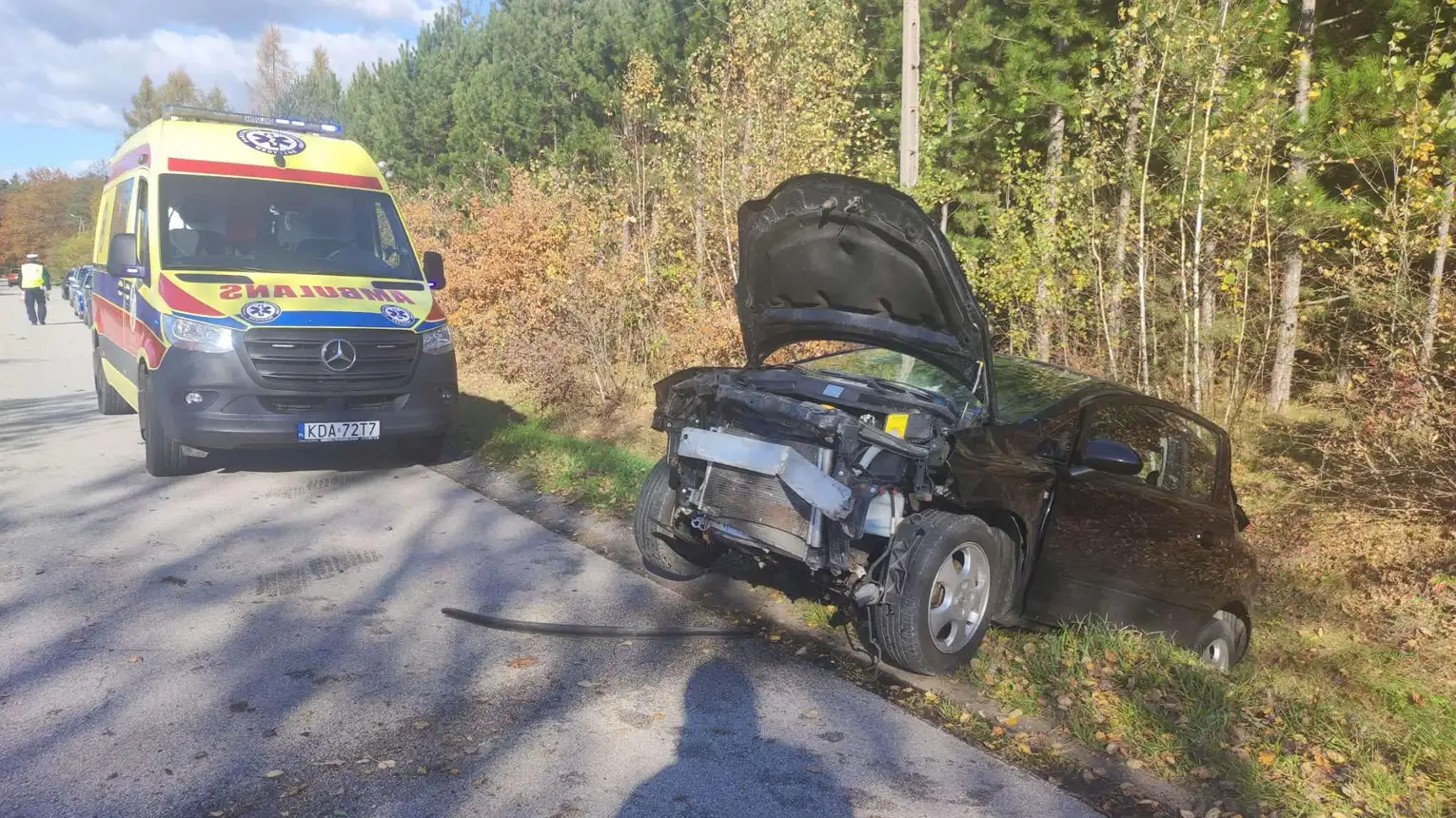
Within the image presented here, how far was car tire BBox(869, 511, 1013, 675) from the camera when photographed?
4203 mm

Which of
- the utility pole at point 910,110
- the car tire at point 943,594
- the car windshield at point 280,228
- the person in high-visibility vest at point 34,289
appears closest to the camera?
the car tire at point 943,594

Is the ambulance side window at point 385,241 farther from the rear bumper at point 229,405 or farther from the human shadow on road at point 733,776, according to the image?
the human shadow on road at point 733,776

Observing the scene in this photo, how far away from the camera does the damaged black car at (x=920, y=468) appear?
4363 mm

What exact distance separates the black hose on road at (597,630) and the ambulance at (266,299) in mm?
3301

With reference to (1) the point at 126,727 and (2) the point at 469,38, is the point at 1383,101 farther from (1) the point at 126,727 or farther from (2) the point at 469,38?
(2) the point at 469,38

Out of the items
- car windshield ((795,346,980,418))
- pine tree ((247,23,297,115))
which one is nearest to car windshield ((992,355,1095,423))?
car windshield ((795,346,980,418))

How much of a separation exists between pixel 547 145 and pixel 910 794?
25.0m

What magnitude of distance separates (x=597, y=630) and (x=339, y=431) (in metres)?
A: 3.69

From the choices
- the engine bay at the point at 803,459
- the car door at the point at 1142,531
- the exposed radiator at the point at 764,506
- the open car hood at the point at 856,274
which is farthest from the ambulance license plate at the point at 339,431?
the car door at the point at 1142,531

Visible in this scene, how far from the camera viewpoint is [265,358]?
23.9 ft

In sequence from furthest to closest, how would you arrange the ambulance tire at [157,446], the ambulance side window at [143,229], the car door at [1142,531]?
the ambulance side window at [143,229] → the ambulance tire at [157,446] → the car door at [1142,531]

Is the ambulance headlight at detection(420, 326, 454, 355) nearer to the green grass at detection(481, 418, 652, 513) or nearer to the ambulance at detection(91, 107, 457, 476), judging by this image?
the ambulance at detection(91, 107, 457, 476)

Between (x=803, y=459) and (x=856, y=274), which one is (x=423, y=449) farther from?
(x=803, y=459)

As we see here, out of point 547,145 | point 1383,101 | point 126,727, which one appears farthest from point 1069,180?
point 547,145
